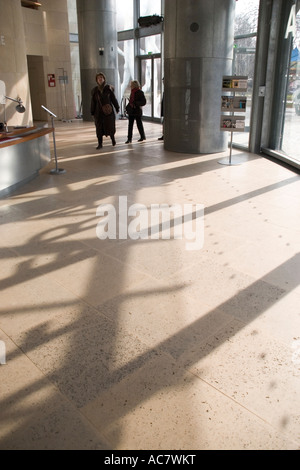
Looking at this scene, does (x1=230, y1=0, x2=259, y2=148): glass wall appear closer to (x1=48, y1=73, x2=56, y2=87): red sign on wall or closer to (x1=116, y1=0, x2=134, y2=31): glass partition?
(x1=116, y1=0, x2=134, y2=31): glass partition

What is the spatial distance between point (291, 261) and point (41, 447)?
2.66 meters

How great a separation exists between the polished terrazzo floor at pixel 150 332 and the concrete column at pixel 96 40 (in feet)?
37.0

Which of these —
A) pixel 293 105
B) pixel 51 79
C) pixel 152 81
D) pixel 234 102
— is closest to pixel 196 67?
pixel 234 102

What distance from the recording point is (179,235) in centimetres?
432

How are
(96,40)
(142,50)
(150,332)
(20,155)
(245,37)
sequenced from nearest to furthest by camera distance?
(150,332) → (20,155) → (245,37) → (96,40) → (142,50)

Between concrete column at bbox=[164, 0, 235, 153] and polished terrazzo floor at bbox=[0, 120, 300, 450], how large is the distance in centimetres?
389

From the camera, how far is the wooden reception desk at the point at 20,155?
5691 millimetres

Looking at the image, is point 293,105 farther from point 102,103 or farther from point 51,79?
point 51,79

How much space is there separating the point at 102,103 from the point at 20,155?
3480 millimetres

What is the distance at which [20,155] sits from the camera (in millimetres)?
6066

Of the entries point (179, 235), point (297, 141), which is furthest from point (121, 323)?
point (297, 141)

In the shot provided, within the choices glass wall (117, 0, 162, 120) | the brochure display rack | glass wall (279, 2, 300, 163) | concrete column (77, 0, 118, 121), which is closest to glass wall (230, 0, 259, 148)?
glass wall (279, 2, 300, 163)

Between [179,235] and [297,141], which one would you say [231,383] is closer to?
[179,235]

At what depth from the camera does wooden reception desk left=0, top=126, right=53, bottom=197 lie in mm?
5691
